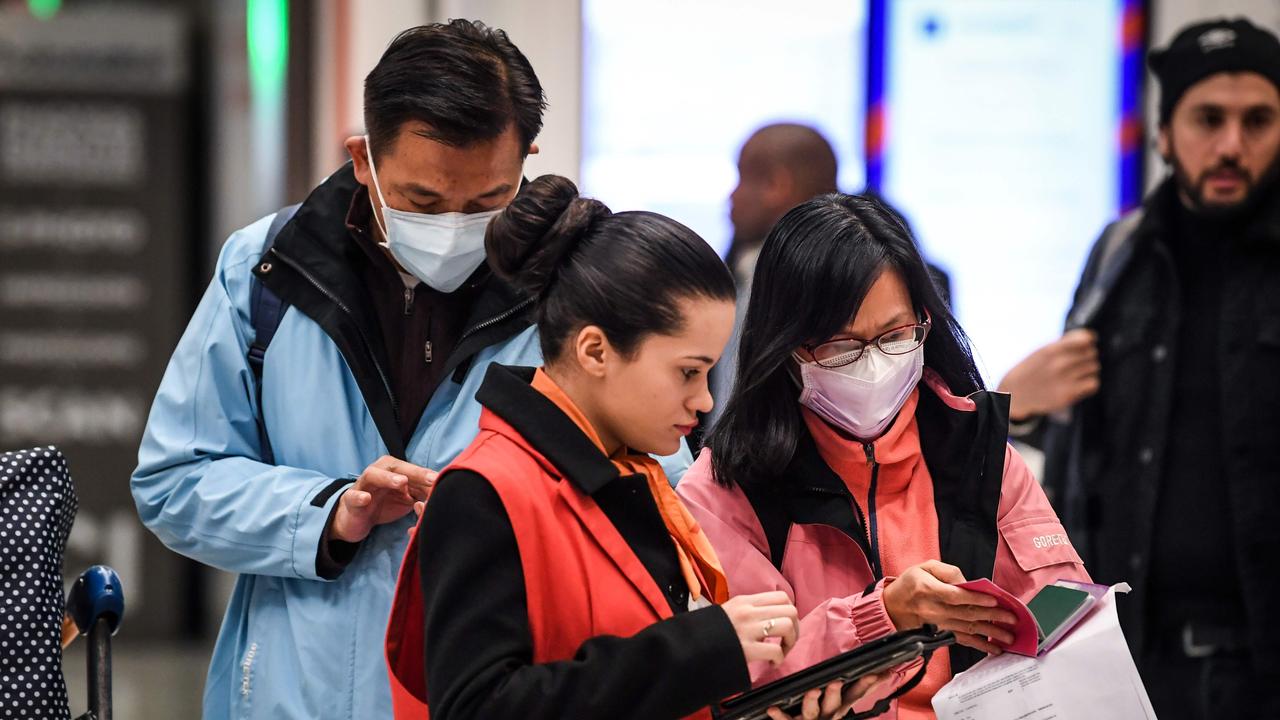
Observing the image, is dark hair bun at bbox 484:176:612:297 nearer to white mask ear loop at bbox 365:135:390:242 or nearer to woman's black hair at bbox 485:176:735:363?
woman's black hair at bbox 485:176:735:363

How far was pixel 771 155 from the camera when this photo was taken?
144 inches

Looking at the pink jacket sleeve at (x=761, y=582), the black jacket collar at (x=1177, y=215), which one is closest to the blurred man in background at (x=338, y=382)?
the pink jacket sleeve at (x=761, y=582)

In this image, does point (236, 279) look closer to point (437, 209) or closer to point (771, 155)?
point (437, 209)

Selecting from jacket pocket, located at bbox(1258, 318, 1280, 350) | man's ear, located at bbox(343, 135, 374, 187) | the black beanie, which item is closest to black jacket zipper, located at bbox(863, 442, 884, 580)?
man's ear, located at bbox(343, 135, 374, 187)

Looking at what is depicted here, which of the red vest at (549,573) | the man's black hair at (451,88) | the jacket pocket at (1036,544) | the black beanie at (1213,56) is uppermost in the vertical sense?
the black beanie at (1213,56)

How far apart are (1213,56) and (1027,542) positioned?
216 cm

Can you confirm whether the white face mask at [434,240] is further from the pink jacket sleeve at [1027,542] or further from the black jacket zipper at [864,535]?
the pink jacket sleeve at [1027,542]

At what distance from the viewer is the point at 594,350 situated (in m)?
1.70

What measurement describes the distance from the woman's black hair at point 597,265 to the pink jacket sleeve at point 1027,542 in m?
0.62

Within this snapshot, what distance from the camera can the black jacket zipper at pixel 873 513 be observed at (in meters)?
2.03

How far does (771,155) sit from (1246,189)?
1218mm

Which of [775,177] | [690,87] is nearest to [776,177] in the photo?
[775,177]

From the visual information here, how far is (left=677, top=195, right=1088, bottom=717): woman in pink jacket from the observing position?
2018mm

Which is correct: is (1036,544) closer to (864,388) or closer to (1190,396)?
(864,388)
